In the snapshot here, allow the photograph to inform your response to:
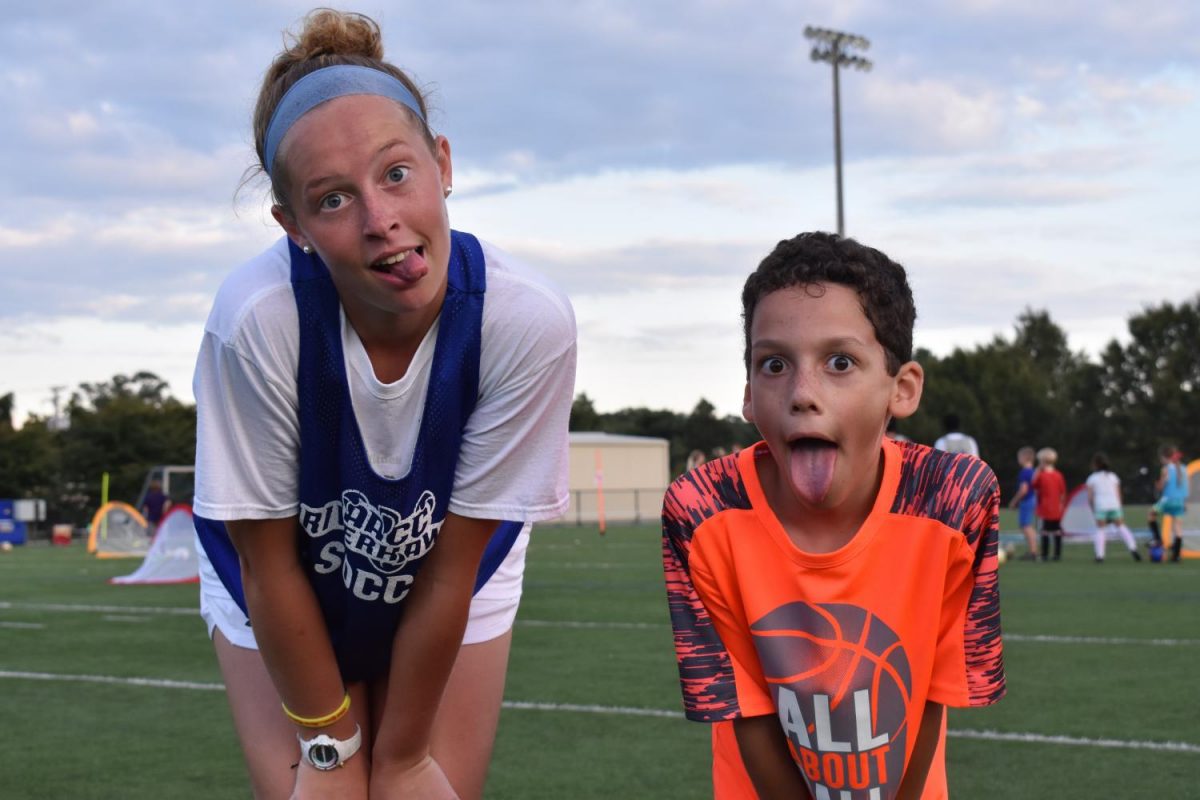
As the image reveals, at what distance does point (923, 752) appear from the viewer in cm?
333

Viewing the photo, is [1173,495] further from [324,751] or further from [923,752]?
[324,751]

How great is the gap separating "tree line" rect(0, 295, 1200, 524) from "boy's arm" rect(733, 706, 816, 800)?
6062 cm

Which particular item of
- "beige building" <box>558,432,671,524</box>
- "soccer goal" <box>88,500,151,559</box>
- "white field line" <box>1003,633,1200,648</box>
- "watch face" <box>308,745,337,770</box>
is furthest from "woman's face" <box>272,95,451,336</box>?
"beige building" <box>558,432,671,524</box>

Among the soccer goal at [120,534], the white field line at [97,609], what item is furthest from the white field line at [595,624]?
the soccer goal at [120,534]

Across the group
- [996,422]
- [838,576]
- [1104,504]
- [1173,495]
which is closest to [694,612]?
[838,576]

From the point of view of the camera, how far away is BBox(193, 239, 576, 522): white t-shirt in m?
3.20

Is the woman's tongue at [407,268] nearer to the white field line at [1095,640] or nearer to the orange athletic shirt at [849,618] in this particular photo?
the orange athletic shirt at [849,618]

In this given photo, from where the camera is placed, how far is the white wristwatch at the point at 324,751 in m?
3.57

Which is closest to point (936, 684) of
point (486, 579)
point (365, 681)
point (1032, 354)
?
point (486, 579)

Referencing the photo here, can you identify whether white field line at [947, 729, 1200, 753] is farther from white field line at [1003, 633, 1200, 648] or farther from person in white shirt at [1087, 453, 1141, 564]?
person in white shirt at [1087, 453, 1141, 564]

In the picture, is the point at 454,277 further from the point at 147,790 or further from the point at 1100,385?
the point at 1100,385

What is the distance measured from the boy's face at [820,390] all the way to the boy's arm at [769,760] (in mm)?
517

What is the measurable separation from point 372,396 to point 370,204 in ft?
1.49

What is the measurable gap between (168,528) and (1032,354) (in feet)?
272
